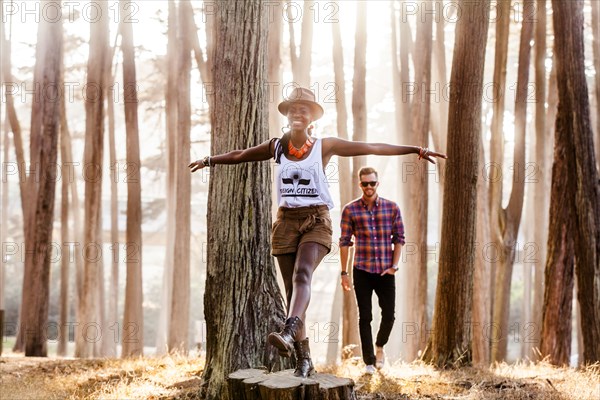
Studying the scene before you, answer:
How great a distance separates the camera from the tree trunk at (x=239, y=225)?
239 inches

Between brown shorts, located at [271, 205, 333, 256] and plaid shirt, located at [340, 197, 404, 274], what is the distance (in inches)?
70.5

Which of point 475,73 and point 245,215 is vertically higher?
point 475,73

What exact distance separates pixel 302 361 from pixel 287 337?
39cm

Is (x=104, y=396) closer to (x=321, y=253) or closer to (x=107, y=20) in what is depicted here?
(x=321, y=253)

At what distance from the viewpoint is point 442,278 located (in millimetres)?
8141

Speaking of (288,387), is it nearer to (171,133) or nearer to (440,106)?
(440,106)

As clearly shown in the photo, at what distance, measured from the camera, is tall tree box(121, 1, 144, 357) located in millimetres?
13555

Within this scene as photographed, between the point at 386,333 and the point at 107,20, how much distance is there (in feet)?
32.3

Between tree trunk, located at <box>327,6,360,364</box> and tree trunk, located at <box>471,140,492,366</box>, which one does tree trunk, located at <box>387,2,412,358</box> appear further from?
tree trunk, located at <box>471,140,492,366</box>

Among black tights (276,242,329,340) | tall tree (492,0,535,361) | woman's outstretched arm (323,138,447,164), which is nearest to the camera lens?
black tights (276,242,329,340)

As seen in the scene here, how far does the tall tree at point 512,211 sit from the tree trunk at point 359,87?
7.95 ft

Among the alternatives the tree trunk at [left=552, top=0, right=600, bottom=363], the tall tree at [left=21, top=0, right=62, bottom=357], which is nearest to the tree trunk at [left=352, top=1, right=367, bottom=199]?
the tree trunk at [left=552, top=0, right=600, bottom=363]

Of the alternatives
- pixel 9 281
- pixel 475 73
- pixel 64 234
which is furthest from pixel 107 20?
pixel 9 281

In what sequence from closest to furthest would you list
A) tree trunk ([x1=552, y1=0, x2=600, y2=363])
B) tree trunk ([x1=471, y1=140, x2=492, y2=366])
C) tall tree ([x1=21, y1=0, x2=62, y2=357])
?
tree trunk ([x1=552, y1=0, x2=600, y2=363])
tall tree ([x1=21, y1=0, x2=62, y2=357])
tree trunk ([x1=471, y1=140, x2=492, y2=366])
